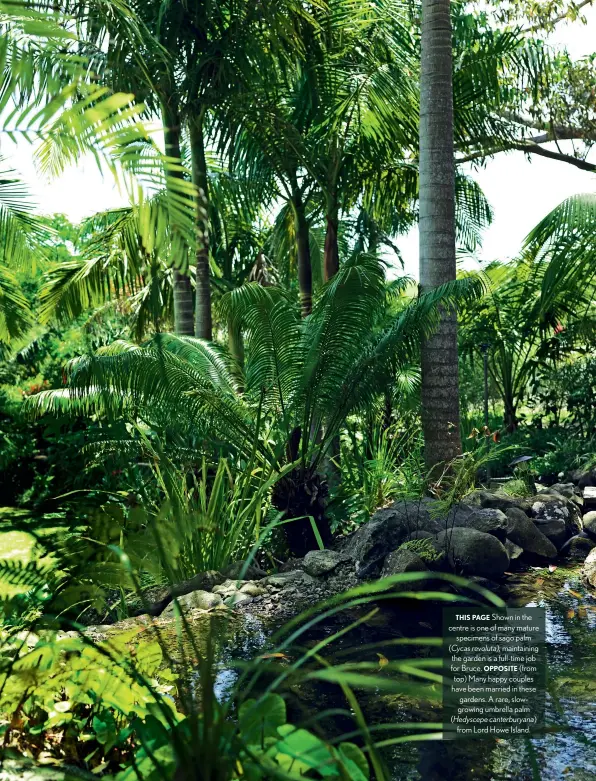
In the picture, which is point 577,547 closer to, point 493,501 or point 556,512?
point 556,512

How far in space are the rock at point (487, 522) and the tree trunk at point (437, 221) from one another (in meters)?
0.83

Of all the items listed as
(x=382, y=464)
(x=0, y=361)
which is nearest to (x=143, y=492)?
(x=382, y=464)

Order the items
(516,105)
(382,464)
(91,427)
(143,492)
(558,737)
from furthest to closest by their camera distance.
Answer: (516,105) < (382,464) < (91,427) < (143,492) < (558,737)

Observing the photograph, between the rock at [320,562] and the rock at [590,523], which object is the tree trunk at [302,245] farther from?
the rock at [320,562]

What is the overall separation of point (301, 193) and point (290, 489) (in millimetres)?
4577

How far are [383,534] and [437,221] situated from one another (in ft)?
9.57

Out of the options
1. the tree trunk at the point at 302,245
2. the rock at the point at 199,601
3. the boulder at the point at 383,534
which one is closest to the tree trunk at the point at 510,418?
the tree trunk at the point at 302,245

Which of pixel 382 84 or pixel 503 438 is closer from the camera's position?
pixel 382 84

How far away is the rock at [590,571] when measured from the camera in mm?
5731

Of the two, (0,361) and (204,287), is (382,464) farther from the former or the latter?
(0,361)

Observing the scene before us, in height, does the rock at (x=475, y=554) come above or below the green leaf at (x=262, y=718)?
below

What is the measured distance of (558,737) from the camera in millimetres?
3051

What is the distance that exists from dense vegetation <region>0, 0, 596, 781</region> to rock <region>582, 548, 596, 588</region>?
938 millimetres

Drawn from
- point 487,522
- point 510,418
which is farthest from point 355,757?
point 510,418
